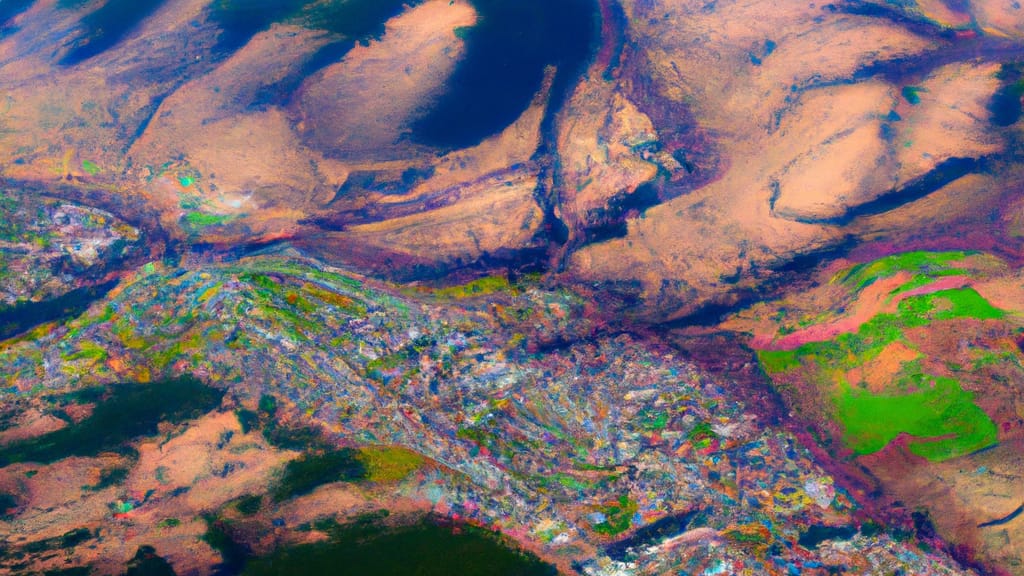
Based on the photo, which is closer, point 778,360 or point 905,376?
point 905,376

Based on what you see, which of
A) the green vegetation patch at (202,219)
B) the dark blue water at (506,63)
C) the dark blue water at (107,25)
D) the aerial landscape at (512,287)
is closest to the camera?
the aerial landscape at (512,287)

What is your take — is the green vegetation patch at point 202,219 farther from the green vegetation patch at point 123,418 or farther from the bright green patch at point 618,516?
the bright green patch at point 618,516

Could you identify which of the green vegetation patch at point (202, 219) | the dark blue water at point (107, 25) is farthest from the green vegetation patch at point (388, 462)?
the dark blue water at point (107, 25)

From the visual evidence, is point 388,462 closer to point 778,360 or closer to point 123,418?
point 123,418

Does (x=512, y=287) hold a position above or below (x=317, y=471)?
above

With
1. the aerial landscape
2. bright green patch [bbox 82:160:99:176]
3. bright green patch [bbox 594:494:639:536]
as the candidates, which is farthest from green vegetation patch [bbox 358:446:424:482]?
bright green patch [bbox 82:160:99:176]

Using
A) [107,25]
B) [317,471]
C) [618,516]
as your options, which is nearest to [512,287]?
[618,516]

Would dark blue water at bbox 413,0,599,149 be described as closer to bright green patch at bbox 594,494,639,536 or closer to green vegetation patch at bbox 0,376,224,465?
green vegetation patch at bbox 0,376,224,465
